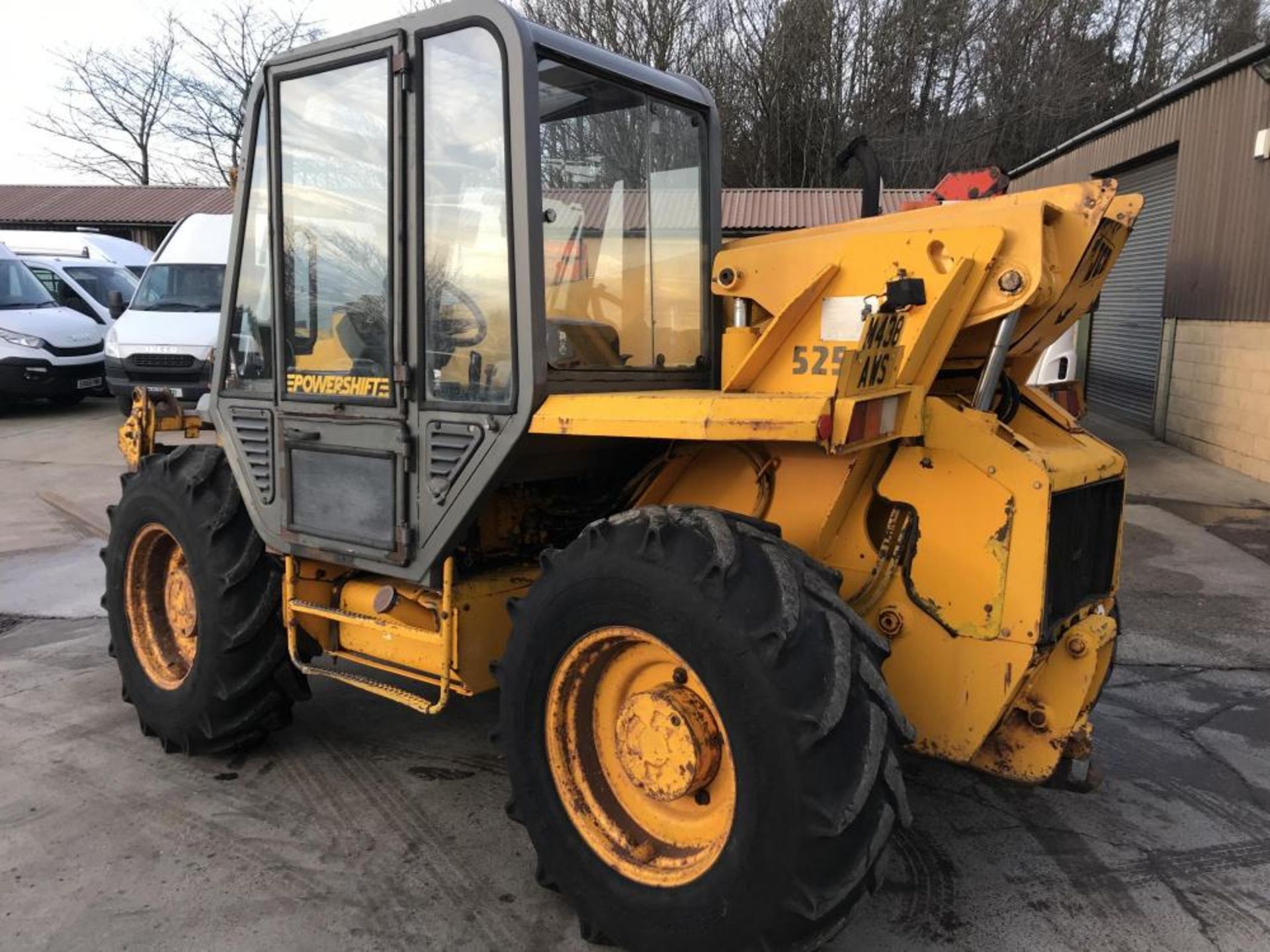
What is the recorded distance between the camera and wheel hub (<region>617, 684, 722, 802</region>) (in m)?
2.47

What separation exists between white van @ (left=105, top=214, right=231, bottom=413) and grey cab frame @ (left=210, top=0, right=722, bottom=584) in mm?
8612

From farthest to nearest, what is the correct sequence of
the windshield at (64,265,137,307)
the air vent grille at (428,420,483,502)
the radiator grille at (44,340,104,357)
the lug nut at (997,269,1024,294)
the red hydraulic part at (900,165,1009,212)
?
1. the windshield at (64,265,137,307)
2. the radiator grille at (44,340,104,357)
3. the red hydraulic part at (900,165,1009,212)
4. the air vent grille at (428,420,483,502)
5. the lug nut at (997,269,1024,294)

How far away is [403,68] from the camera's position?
9.99 ft

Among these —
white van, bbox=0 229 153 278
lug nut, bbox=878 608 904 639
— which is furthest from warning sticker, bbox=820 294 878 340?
white van, bbox=0 229 153 278

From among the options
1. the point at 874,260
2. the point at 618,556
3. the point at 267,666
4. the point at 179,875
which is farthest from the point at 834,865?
the point at 267,666

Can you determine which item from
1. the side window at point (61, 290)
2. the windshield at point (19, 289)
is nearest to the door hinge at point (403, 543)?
the windshield at point (19, 289)

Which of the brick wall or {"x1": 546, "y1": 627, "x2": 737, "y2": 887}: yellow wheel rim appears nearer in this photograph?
{"x1": 546, "y1": 627, "x2": 737, "y2": 887}: yellow wheel rim

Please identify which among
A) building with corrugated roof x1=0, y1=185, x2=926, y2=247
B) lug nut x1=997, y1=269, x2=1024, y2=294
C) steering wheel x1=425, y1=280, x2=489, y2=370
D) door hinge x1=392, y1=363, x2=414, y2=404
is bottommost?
door hinge x1=392, y1=363, x2=414, y2=404

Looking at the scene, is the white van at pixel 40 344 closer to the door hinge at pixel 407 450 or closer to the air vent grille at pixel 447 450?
the door hinge at pixel 407 450

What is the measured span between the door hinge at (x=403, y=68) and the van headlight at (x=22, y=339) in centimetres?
1343

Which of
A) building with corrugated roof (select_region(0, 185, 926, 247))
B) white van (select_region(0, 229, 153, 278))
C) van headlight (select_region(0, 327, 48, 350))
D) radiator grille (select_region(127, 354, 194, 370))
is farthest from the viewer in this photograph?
building with corrugated roof (select_region(0, 185, 926, 247))

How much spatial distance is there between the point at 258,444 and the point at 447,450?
1029 mm

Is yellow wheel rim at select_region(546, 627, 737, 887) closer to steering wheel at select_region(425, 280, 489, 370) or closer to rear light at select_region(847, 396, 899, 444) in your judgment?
rear light at select_region(847, 396, 899, 444)

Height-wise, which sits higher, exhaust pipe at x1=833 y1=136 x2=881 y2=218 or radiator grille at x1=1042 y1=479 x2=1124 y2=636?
exhaust pipe at x1=833 y1=136 x2=881 y2=218
